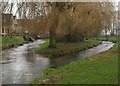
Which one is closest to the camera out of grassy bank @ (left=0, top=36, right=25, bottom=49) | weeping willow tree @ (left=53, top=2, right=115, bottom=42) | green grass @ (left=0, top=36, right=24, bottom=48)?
weeping willow tree @ (left=53, top=2, right=115, bottom=42)

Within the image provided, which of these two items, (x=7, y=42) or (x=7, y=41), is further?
(x=7, y=41)

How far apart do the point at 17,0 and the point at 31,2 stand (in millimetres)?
1494

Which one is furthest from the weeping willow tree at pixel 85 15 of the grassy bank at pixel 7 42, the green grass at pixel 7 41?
the green grass at pixel 7 41

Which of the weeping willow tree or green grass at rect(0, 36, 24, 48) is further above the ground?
the weeping willow tree

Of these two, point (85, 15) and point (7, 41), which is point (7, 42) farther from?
point (85, 15)

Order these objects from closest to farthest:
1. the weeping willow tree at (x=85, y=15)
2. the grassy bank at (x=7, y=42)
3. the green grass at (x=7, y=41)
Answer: the weeping willow tree at (x=85, y=15) → the grassy bank at (x=7, y=42) → the green grass at (x=7, y=41)

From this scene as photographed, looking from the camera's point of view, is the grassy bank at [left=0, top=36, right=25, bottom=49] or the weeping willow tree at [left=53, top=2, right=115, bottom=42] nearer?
the weeping willow tree at [left=53, top=2, right=115, bottom=42]

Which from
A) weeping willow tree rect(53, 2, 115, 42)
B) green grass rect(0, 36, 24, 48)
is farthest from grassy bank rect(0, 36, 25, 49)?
weeping willow tree rect(53, 2, 115, 42)

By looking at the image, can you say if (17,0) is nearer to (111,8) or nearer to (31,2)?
(31,2)

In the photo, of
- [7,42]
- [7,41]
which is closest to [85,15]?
[7,42]

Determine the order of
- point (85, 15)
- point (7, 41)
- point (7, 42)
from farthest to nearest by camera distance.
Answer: point (7, 41), point (7, 42), point (85, 15)

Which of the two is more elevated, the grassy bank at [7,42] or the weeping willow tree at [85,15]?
the weeping willow tree at [85,15]

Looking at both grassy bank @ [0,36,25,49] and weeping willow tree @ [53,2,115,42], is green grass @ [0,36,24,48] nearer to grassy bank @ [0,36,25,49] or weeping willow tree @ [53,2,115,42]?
grassy bank @ [0,36,25,49]

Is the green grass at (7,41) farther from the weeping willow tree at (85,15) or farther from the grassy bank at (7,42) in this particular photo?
the weeping willow tree at (85,15)
